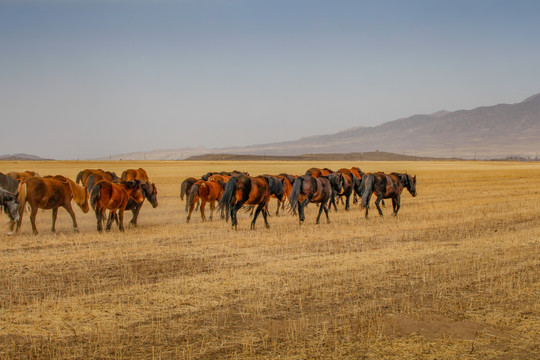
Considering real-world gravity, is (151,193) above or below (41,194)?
below

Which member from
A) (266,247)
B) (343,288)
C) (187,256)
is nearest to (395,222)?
(266,247)

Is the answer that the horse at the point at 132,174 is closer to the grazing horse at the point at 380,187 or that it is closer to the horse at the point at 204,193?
the horse at the point at 204,193

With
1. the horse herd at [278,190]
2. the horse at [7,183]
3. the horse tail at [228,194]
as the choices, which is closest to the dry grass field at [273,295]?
the horse tail at [228,194]

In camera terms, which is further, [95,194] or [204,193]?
[204,193]

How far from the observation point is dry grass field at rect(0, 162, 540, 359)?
6297 millimetres

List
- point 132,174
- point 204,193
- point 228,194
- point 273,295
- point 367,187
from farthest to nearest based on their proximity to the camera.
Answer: point 132,174
point 204,193
point 367,187
point 228,194
point 273,295

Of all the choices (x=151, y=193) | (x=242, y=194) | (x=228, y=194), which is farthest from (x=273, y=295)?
(x=151, y=193)

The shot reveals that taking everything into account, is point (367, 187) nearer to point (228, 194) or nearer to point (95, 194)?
point (228, 194)

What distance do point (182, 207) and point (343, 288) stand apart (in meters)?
17.1

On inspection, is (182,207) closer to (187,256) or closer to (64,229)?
(64,229)

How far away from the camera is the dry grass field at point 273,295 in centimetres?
630

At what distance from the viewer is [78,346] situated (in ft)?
20.6

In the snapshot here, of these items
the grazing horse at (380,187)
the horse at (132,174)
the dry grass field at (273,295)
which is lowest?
the dry grass field at (273,295)

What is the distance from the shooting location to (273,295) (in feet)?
27.5
